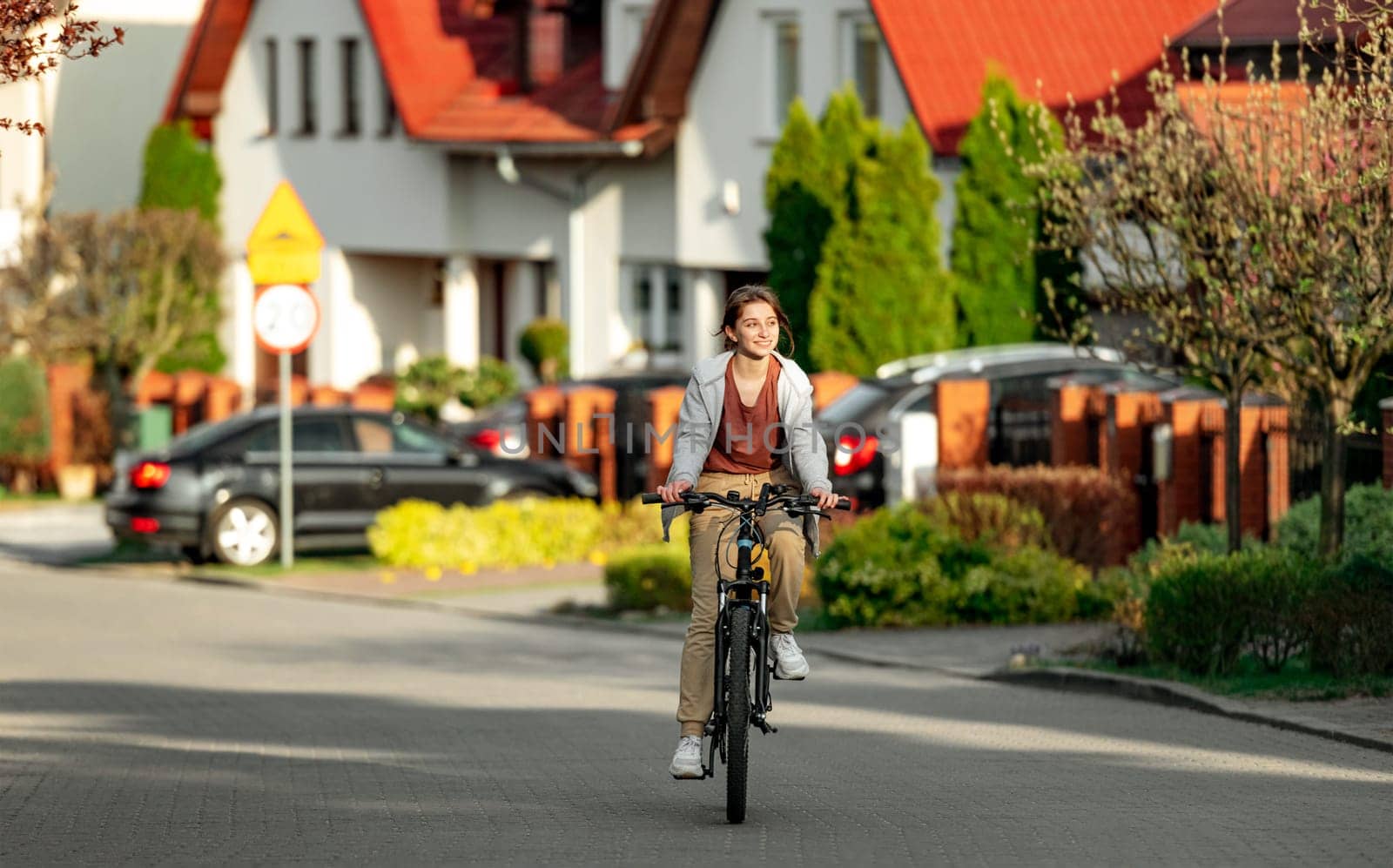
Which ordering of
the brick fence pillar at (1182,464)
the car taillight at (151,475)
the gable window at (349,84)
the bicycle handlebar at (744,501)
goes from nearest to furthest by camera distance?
1. the bicycle handlebar at (744,501)
2. the brick fence pillar at (1182,464)
3. the car taillight at (151,475)
4. the gable window at (349,84)

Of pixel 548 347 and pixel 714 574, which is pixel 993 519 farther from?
pixel 548 347

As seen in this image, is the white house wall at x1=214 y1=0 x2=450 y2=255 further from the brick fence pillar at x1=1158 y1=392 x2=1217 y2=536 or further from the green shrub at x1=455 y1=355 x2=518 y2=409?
the brick fence pillar at x1=1158 y1=392 x2=1217 y2=536

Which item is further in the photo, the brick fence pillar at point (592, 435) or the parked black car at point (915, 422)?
the brick fence pillar at point (592, 435)

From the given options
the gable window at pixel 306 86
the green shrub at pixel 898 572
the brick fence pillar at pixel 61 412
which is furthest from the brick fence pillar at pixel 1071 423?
the gable window at pixel 306 86

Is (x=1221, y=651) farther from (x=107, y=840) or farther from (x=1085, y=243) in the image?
(x=107, y=840)

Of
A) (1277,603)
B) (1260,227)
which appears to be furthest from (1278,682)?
(1260,227)

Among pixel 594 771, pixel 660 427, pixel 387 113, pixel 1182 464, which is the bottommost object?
pixel 594 771

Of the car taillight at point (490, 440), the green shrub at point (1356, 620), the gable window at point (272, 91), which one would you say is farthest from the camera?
the gable window at point (272, 91)

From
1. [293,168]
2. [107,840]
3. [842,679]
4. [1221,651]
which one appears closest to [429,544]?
[842,679]

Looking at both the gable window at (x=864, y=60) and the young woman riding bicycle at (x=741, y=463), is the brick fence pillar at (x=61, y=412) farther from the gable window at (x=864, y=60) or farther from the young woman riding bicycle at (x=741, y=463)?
the young woman riding bicycle at (x=741, y=463)

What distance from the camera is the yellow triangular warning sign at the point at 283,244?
23969 mm

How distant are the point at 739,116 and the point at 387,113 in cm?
877

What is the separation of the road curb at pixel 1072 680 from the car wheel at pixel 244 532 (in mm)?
3960

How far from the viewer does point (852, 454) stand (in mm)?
22719
